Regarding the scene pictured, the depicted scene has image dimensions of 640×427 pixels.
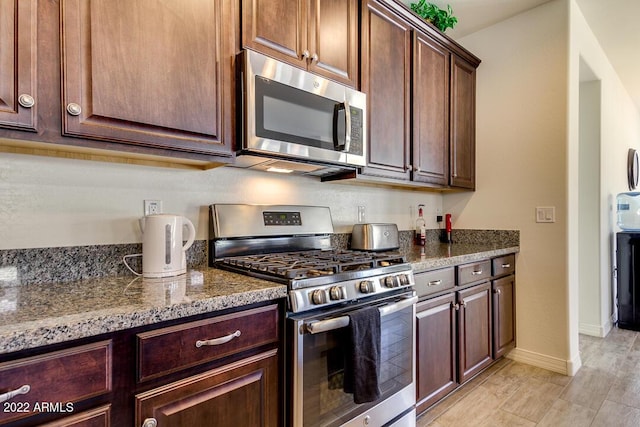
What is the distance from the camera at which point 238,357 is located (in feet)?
3.58

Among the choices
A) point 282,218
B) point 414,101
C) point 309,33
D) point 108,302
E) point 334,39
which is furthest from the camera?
point 414,101

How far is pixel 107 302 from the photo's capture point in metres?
0.95

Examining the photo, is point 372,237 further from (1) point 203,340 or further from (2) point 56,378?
(2) point 56,378

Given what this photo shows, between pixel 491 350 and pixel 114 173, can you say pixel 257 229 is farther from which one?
pixel 491 350

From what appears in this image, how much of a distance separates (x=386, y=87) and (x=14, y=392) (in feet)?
6.86

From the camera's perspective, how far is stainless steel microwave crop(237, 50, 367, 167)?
4.66 ft

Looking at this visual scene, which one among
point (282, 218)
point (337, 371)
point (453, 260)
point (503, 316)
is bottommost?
point (503, 316)

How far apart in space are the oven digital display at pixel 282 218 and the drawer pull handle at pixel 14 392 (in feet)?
3.87

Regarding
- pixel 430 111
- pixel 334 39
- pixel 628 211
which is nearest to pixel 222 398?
pixel 334 39

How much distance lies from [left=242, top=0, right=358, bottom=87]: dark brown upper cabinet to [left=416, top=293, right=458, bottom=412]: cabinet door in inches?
52.3

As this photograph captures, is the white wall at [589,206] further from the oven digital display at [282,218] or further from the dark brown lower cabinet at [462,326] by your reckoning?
the oven digital display at [282,218]

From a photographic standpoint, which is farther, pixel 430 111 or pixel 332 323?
pixel 430 111

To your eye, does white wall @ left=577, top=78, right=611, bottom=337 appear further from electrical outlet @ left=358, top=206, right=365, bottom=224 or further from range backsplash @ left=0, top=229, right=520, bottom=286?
range backsplash @ left=0, top=229, right=520, bottom=286

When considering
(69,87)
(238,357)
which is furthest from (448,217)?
(69,87)
